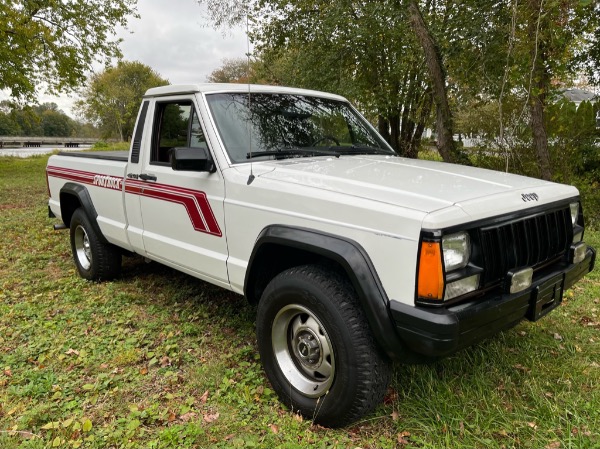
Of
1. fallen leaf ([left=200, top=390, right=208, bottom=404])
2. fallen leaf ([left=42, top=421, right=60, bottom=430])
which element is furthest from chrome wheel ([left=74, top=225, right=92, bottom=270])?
fallen leaf ([left=200, top=390, right=208, bottom=404])

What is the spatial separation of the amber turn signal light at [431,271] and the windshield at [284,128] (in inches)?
58.1

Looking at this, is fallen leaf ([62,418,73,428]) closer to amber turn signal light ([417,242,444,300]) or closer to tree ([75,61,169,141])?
amber turn signal light ([417,242,444,300])

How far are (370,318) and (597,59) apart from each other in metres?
7.44

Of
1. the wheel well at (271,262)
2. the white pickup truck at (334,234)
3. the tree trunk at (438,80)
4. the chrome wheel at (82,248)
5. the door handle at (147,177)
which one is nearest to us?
the white pickup truck at (334,234)

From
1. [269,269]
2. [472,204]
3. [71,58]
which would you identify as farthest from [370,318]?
[71,58]

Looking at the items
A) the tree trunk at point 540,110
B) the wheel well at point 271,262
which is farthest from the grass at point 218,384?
the tree trunk at point 540,110

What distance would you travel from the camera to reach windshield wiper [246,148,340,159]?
10.2 feet

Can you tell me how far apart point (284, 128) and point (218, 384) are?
1.88m

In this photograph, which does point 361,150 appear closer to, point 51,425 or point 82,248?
point 51,425

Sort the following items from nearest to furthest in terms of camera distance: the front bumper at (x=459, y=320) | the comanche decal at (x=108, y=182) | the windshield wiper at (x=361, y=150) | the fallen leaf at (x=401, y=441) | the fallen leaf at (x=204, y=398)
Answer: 1. the front bumper at (x=459, y=320)
2. the fallen leaf at (x=401, y=441)
3. the fallen leaf at (x=204, y=398)
4. the windshield wiper at (x=361, y=150)
5. the comanche decal at (x=108, y=182)

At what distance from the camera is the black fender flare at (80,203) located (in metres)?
4.61

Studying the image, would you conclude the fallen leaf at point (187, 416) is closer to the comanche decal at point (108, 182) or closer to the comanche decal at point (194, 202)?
the comanche decal at point (194, 202)

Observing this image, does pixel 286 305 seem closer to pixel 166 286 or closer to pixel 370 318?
pixel 370 318

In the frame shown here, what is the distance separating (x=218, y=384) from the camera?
3.02 m
